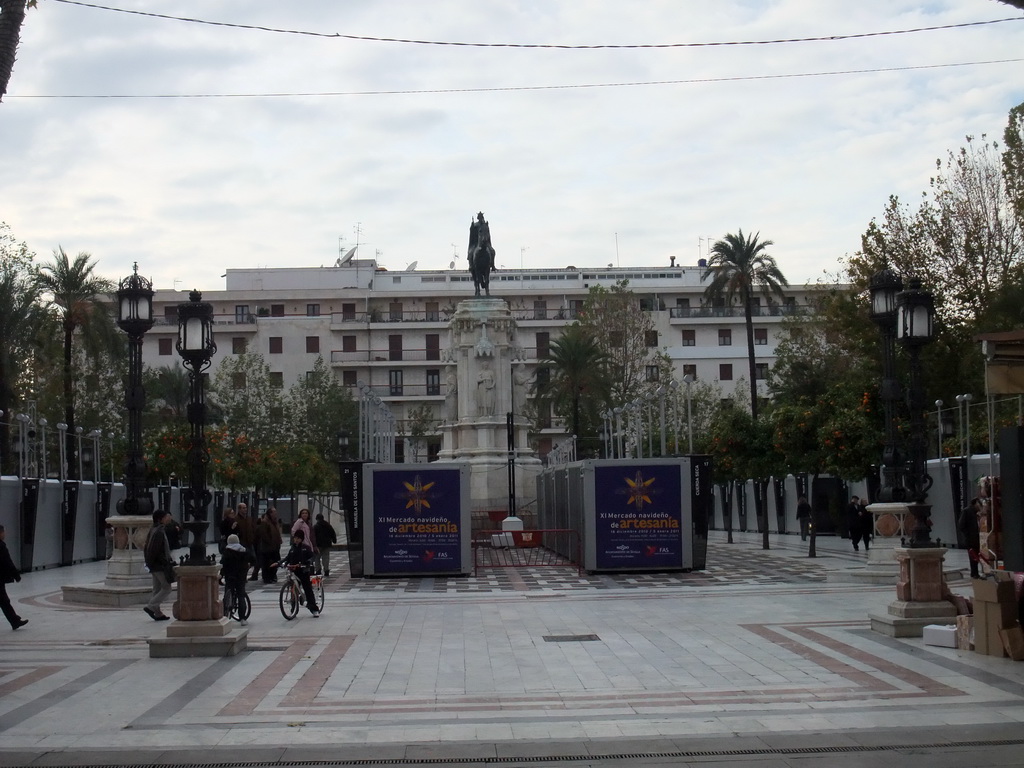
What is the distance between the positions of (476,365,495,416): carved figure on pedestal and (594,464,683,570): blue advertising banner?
1722 centimetres

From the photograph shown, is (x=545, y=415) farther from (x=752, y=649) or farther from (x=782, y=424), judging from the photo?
(x=752, y=649)

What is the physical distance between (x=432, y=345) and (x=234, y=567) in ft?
207

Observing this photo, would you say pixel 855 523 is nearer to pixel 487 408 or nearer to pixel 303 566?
pixel 487 408

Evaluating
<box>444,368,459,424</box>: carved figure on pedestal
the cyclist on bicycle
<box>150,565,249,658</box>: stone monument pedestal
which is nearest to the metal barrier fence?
the cyclist on bicycle

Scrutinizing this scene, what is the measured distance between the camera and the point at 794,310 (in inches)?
2756

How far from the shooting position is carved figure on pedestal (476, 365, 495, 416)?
42.0m

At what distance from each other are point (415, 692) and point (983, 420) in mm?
27476

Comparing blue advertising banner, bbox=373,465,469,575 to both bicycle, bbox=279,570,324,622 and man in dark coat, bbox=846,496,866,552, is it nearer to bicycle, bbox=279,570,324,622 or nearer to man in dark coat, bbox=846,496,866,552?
bicycle, bbox=279,570,324,622

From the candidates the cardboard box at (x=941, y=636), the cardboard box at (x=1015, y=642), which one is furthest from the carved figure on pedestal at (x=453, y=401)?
the cardboard box at (x=1015, y=642)

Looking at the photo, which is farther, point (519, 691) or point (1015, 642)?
point (1015, 642)

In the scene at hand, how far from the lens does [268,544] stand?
2362 cm

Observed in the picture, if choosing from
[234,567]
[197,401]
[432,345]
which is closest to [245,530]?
[234,567]

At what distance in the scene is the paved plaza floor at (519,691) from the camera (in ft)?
29.0

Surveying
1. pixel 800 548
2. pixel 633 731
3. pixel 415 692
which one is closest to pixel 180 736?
pixel 415 692
